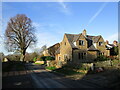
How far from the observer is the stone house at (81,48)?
34.5 meters

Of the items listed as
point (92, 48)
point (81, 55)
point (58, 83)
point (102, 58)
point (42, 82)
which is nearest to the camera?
point (58, 83)

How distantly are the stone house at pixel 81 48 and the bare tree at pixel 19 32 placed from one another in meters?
16.3

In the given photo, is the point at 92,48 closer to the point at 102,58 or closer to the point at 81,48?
the point at 81,48

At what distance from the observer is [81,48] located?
116ft

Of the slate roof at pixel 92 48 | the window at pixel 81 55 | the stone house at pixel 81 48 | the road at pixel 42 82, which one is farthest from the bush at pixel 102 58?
the road at pixel 42 82

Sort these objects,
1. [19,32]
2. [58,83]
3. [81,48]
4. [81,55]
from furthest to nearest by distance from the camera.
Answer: [19,32]
[81,48]
[81,55]
[58,83]

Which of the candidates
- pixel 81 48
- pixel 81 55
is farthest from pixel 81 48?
pixel 81 55

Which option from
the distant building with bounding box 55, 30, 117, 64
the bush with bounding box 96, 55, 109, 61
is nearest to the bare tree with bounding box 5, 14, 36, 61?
the distant building with bounding box 55, 30, 117, 64

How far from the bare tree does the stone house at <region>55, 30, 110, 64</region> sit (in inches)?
641

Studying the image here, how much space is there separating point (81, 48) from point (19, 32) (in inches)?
934

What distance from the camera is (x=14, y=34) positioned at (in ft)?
151

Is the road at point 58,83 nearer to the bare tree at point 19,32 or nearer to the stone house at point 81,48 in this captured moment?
the stone house at point 81,48

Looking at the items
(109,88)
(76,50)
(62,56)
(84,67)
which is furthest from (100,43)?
(109,88)

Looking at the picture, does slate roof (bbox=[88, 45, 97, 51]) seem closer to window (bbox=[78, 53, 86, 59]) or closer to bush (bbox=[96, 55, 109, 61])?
window (bbox=[78, 53, 86, 59])
